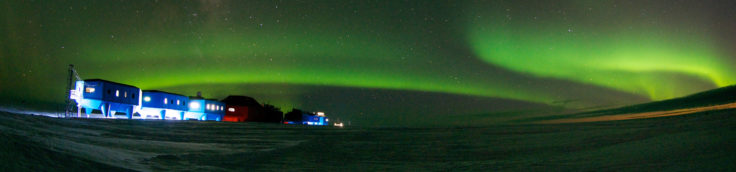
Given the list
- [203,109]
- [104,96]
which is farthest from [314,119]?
[104,96]

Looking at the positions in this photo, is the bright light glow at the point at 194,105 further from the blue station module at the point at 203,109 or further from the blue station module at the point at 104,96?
the blue station module at the point at 104,96

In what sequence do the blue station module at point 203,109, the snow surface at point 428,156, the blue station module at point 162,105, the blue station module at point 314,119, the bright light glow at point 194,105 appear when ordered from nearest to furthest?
the snow surface at point 428,156 → the blue station module at point 162,105 → the bright light glow at point 194,105 → the blue station module at point 203,109 → the blue station module at point 314,119

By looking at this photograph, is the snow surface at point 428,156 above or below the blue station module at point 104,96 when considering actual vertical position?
below

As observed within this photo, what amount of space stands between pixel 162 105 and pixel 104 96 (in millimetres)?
10206

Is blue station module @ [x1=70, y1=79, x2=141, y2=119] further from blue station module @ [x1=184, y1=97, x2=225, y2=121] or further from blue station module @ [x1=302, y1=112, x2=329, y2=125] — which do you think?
blue station module @ [x1=302, y1=112, x2=329, y2=125]

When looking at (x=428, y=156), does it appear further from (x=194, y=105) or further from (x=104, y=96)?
(x=194, y=105)

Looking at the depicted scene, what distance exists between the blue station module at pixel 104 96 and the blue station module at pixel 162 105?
9.12 feet

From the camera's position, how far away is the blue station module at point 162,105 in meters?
44.4

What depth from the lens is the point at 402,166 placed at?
24.6ft

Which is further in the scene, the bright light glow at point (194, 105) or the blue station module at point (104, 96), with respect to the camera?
the bright light glow at point (194, 105)

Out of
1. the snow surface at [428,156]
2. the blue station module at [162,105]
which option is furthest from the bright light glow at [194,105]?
the snow surface at [428,156]

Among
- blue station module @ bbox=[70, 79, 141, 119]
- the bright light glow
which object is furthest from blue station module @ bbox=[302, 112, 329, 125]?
blue station module @ bbox=[70, 79, 141, 119]

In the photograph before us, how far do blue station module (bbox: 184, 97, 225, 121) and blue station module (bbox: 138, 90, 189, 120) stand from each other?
1463 millimetres

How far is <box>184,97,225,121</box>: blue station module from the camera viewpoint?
53844 millimetres
